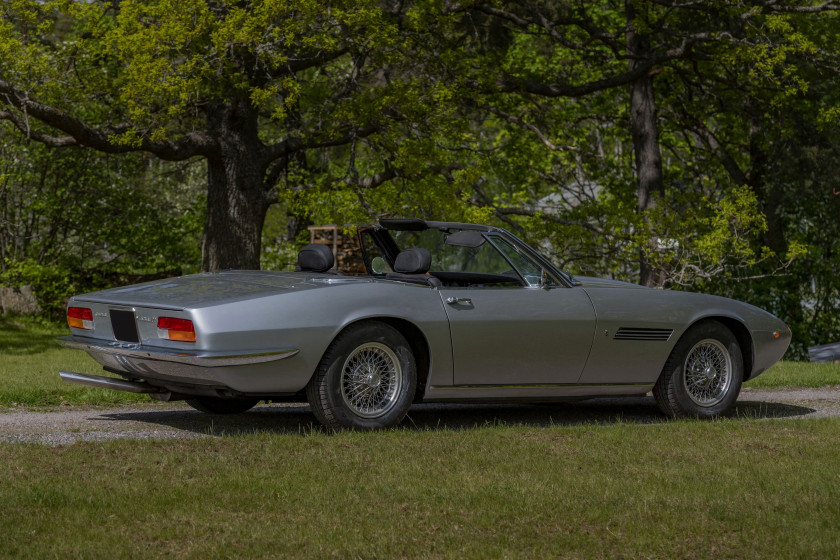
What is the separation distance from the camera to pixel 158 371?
6.77 m

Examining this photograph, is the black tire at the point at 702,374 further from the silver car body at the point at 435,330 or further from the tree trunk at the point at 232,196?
the tree trunk at the point at 232,196

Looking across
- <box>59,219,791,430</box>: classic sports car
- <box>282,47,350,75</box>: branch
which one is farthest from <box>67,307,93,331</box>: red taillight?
<box>282,47,350,75</box>: branch

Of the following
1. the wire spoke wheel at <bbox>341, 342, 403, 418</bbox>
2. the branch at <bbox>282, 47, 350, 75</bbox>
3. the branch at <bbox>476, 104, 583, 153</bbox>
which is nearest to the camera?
the wire spoke wheel at <bbox>341, 342, 403, 418</bbox>

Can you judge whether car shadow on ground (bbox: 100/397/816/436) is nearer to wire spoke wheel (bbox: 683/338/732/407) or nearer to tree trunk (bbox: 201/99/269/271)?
wire spoke wheel (bbox: 683/338/732/407)

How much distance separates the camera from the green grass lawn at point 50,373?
940 cm

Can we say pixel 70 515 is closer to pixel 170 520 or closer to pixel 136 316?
pixel 170 520

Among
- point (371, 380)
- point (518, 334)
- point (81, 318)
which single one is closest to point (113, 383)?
point (81, 318)

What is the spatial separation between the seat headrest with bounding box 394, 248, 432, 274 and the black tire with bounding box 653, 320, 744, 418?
2007mm

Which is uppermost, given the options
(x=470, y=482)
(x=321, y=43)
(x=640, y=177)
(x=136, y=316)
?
(x=321, y=43)

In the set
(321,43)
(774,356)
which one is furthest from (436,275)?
(321,43)

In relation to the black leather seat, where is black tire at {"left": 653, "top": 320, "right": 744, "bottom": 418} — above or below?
below

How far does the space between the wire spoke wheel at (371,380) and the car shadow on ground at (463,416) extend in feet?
1.16

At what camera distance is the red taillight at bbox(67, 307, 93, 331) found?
24.0 feet

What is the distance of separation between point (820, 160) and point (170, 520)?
19562 mm
